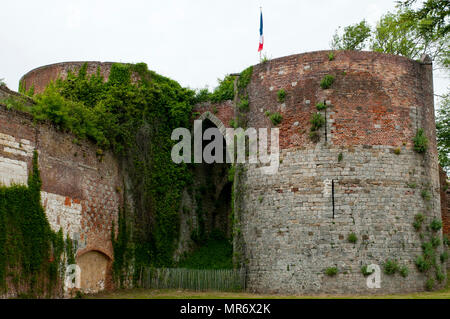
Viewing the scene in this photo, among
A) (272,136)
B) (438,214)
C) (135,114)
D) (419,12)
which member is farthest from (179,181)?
(419,12)

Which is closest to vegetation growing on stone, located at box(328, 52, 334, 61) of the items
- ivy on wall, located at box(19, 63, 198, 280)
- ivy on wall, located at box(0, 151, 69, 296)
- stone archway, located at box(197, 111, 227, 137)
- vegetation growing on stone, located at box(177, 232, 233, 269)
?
stone archway, located at box(197, 111, 227, 137)

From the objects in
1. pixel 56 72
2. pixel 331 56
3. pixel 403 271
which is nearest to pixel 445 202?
pixel 403 271

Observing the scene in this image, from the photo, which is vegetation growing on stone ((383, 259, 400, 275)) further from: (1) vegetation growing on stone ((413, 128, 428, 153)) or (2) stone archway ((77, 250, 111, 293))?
(2) stone archway ((77, 250, 111, 293))

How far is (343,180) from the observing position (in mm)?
17547

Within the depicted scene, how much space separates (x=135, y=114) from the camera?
2064cm

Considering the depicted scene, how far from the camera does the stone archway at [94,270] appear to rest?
1744cm

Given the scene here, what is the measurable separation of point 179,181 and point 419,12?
11.1 meters

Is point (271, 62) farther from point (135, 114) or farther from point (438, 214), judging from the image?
point (438, 214)

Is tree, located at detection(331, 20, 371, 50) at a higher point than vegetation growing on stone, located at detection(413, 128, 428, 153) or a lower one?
higher

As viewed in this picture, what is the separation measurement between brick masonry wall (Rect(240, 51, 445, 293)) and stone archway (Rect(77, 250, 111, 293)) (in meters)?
4.56

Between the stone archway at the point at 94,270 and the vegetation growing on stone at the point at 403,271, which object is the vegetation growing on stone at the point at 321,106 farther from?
the stone archway at the point at 94,270

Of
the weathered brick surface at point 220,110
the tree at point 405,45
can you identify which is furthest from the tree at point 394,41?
the weathered brick surface at point 220,110

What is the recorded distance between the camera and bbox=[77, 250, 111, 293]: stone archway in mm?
17438

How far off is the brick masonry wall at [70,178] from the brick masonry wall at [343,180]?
14.9 ft
